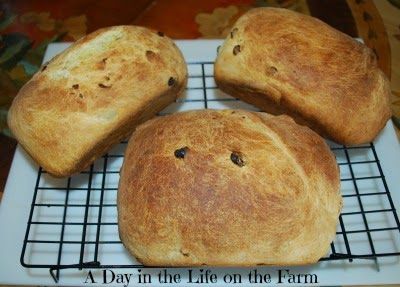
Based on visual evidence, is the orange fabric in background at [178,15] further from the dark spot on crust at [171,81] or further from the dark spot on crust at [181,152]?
the dark spot on crust at [181,152]

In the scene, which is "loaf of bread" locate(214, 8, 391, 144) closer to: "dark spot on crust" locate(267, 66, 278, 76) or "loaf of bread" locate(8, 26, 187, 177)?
"dark spot on crust" locate(267, 66, 278, 76)

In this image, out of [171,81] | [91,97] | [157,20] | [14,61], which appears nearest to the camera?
[91,97]

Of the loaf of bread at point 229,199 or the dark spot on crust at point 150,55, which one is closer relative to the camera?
the loaf of bread at point 229,199

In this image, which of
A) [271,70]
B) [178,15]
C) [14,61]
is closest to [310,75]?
[271,70]

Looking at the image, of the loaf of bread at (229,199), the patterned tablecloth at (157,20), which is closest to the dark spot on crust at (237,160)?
the loaf of bread at (229,199)

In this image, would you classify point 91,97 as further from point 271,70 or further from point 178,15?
point 178,15

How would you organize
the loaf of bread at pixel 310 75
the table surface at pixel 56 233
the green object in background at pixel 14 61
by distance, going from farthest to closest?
1. the green object in background at pixel 14 61
2. the loaf of bread at pixel 310 75
3. the table surface at pixel 56 233

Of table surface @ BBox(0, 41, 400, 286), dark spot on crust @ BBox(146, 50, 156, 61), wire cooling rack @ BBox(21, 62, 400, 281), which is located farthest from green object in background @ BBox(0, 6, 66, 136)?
dark spot on crust @ BBox(146, 50, 156, 61)
